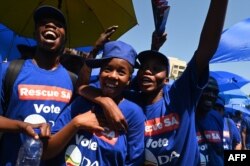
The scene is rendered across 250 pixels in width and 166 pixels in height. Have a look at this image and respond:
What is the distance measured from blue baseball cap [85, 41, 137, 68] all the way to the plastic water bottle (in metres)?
0.70

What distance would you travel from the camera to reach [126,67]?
2490 mm

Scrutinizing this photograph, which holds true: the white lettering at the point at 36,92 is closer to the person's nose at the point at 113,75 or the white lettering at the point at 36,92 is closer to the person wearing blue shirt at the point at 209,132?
the person's nose at the point at 113,75

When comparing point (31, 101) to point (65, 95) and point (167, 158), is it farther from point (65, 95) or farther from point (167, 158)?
point (167, 158)

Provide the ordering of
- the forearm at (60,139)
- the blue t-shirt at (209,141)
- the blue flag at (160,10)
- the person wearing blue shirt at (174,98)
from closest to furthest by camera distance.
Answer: the forearm at (60,139), the person wearing blue shirt at (174,98), the blue flag at (160,10), the blue t-shirt at (209,141)

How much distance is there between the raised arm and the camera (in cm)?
237

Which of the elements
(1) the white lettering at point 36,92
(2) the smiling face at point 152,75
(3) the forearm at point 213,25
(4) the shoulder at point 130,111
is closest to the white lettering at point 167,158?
(4) the shoulder at point 130,111

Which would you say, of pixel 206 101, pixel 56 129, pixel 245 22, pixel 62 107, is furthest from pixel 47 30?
pixel 245 22

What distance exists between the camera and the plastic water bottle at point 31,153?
2.29 meters

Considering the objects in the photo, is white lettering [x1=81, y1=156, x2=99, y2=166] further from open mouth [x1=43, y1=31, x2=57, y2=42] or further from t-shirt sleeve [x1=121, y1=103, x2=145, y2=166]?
open mouth [x1=43, y1=31, x2=57, y2=42]

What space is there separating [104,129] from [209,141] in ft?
4.80

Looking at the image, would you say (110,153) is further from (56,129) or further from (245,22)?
(245,22)

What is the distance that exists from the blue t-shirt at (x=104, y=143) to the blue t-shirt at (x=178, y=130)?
125 mm

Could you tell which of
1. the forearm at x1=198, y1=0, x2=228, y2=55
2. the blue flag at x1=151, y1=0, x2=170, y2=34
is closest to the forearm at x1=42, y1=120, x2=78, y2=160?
the forearm at x1=198, y1=0, x2=228, y2=55

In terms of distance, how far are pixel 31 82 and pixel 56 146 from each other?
57cm
